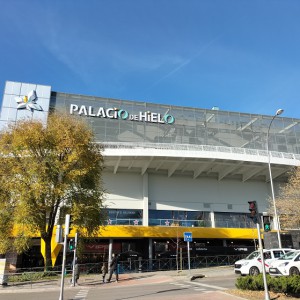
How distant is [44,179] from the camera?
938 inches

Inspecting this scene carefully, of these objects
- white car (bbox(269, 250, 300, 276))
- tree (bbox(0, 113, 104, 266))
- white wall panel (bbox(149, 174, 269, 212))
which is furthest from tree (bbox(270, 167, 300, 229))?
tree (bbox(0, 113, 104, 266))

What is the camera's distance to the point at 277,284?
1168cm

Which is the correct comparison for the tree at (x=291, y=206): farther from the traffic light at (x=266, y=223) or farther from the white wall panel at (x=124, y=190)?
the traffic light at (x=266, y=223)

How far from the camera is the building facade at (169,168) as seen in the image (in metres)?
35.4

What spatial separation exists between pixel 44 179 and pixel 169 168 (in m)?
19.3

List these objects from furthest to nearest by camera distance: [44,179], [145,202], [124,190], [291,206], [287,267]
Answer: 1. [124,190]
2. [145,202]
3. [291,206]
4. [44,179]
5. [287,267]

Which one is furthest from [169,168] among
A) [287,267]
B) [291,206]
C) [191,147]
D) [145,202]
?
[287,267]

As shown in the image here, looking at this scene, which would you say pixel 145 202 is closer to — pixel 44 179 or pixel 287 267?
pixel 44 179

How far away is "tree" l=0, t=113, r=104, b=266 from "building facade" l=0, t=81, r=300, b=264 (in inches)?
335

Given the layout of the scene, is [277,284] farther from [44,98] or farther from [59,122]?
[44,98]

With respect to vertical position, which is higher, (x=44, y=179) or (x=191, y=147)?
(x=191, y=147)

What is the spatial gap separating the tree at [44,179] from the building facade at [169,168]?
335 inches

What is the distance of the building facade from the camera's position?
35.4 meters

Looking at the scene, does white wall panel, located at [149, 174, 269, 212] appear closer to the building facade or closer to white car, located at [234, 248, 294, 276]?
the building facade
